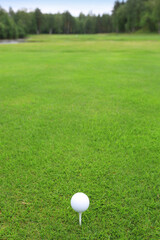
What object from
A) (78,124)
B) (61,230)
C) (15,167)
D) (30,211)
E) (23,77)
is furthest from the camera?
(23,77)

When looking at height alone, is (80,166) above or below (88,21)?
below

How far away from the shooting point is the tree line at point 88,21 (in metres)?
56.8

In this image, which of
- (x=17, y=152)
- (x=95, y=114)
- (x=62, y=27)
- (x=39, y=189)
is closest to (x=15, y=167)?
(x=17, y=152)

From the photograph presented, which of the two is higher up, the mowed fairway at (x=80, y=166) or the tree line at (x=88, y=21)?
the tree line at (x=88, y=21)

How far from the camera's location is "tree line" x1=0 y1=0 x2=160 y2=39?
56.8 metres

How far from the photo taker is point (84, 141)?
2.97 m

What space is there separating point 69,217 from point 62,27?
90.0 metres

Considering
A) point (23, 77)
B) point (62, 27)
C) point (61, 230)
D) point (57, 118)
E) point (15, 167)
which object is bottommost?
point (61, 230)

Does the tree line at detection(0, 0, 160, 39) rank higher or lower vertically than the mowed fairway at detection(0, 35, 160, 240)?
higher

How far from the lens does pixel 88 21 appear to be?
8081 centimetres

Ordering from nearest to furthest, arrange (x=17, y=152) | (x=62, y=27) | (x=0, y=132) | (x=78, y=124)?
1. (x=17, y=152)
2. (x=0, y=132)
3. (x=78, y=124)
4. (x=62, y=27)

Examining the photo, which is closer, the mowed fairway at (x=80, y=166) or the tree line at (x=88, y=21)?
the mowed fairway at (x=80, y=166)

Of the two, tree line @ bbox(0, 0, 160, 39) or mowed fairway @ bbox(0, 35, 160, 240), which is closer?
mowed fairway @ bbox(0, 35, 160, 240)

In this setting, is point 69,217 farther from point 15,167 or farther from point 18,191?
point 15,167
